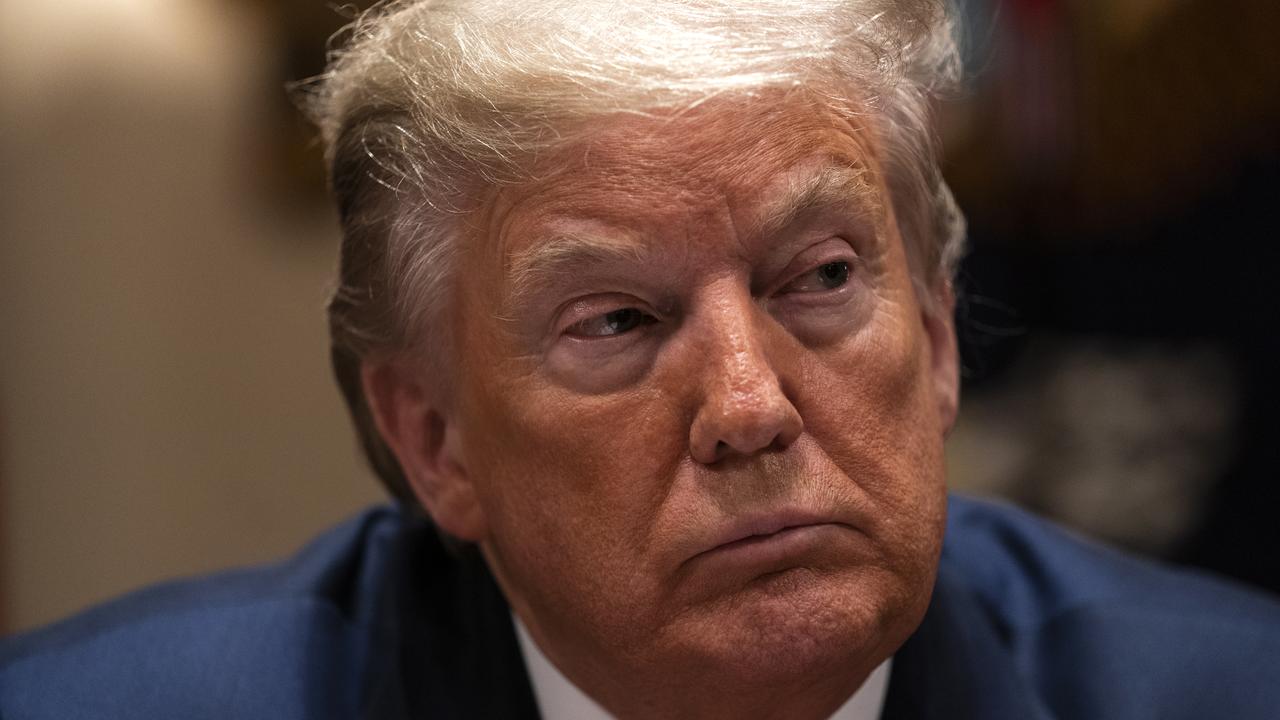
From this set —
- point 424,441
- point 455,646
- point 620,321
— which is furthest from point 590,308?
point 455,646

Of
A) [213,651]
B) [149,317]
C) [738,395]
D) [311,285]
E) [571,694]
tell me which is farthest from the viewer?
[311,285]

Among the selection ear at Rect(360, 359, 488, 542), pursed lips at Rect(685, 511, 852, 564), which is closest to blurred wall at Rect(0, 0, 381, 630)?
ear at Rect(360, 359, 488, 542)

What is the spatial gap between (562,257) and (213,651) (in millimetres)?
818

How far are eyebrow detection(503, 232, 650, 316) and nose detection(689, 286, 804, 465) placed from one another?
112mm

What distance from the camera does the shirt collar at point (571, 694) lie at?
1718 mm

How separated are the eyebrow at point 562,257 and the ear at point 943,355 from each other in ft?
1.60

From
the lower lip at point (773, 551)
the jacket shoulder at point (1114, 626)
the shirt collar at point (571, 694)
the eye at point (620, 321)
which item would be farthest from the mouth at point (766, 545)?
the jacket shoulder at point (1114, 626)

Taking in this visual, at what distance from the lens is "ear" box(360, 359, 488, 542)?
1719 mm

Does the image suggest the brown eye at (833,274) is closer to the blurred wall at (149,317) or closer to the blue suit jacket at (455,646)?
the blue suit jacket at (455,646)

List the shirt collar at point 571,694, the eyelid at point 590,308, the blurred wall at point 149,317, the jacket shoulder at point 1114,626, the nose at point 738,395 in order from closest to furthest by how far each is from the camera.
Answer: the nose at point 738,395 < the eyelid at point 590,308 < the shirt collar at point 571,694 < the jacket shoulder at point 1114,626 < the blurred wall at point 149,317

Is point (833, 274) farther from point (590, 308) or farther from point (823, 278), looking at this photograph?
point (590, 308)

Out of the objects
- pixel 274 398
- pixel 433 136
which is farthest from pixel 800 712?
pixel 274 398

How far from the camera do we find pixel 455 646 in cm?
187

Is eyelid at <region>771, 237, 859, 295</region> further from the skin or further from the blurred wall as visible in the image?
the blurred wall
